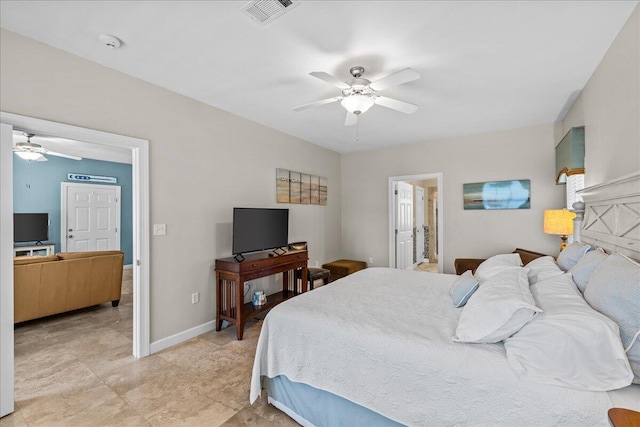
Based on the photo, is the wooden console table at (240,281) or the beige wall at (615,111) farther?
the wooden console table at (240,281)

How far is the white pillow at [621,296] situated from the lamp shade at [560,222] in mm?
2210

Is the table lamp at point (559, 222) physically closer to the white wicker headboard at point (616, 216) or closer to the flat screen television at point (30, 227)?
the white wicker headboard at point (616, 216)

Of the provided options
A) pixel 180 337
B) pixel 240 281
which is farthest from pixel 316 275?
pixel 180 337

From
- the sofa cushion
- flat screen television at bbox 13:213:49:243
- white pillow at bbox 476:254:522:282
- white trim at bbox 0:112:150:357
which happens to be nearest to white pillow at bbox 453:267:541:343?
white pillow at bbox 476:254:522:282

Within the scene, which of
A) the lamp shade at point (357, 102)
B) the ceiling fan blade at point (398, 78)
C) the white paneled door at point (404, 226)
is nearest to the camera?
the ceiling fan blade at point (398, 78)

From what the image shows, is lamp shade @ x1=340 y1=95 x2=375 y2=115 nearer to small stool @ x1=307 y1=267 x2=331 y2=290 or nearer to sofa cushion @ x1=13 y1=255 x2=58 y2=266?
small stool @ x1=307 y1=267 x2=331 y2=290

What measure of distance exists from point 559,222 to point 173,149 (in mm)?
4370

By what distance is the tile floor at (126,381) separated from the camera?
191cm

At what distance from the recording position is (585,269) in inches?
68.4

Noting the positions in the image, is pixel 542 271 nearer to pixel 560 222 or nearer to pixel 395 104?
pixel 395 104

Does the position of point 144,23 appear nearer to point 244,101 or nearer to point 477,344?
point 244,101

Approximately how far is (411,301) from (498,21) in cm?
198

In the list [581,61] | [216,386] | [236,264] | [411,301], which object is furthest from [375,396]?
[581,61]

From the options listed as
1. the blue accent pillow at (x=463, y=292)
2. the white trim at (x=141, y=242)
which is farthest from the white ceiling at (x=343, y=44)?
the blue accent pillow at (x=463, y=292)
